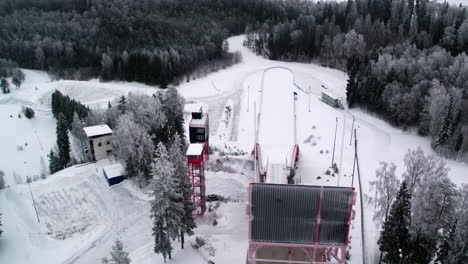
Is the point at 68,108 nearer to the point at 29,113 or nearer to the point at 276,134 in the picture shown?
the point at 29,113

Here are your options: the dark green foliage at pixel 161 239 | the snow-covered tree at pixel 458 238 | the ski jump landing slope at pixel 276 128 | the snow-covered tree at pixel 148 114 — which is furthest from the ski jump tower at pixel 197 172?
the snow-covered tree at pixel 458 238

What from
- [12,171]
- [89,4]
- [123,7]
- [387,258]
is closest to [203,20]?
[123,7]

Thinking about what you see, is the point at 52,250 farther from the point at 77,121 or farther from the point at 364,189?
the point at 364,189

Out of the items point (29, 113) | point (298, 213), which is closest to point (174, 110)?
point (298, 213)

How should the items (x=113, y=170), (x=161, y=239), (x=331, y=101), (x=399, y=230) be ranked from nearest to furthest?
1. (x=399, y=230)
2. (x=161, y=239)
3. (x=113, y=170)
4. (x=331, y=101)

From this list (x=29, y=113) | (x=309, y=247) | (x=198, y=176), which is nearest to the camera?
(x=309, y=247)

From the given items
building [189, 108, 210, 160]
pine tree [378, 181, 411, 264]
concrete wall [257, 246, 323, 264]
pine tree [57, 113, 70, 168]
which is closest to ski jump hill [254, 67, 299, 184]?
building [189, 108, 210, 160]
